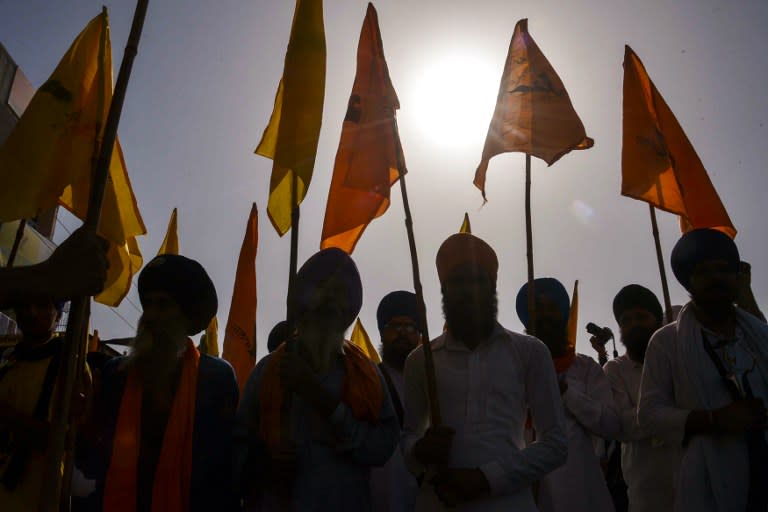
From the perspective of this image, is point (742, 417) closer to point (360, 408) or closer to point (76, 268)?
point (360, 408)

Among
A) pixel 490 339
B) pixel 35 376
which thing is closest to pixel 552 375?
pixel 490 339

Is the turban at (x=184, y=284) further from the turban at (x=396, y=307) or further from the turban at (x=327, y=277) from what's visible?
the turban at (x=396, y=307)

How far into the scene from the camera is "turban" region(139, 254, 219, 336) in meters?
3.34

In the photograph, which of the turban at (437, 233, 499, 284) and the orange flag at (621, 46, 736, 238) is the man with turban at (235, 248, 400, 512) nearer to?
the turban at (437, 233, 499, 284)

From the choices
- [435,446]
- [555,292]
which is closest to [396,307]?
[555,292]

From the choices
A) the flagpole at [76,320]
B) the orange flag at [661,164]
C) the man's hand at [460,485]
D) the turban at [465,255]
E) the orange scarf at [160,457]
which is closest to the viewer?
the flagpole at [76,320]

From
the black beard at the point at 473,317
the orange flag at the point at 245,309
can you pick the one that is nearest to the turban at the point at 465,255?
the black beard at the point at 473,317

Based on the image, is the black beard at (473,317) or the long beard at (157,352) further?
the long beard at (157,352)

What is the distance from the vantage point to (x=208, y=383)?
3.23 meters

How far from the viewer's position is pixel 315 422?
306 centimetres

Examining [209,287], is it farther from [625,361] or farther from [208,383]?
[625,361]

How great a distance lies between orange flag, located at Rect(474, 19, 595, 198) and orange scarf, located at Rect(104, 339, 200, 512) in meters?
2.49

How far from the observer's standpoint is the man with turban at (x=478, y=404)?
2.65m

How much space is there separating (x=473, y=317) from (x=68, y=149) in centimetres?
274
